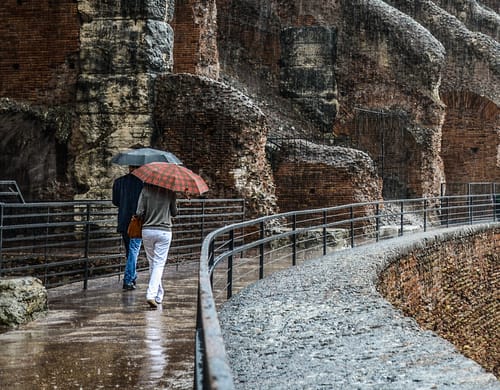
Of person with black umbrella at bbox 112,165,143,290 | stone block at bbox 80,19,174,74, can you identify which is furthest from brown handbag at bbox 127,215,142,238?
stone block at bbox 80,19,174,74

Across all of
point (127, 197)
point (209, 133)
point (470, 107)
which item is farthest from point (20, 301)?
point (470, 107)

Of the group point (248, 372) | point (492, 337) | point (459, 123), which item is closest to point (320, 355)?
point (248, 372)

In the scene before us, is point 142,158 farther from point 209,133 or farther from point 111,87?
point 111,87

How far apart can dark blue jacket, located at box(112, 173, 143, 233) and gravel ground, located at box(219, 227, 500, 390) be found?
5.06 ft

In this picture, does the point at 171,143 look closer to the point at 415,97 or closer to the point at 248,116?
the point at 248,116

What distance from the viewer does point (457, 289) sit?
1583cm

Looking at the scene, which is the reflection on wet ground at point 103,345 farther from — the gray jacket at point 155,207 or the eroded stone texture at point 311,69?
the eroded stone texture at point 311,69

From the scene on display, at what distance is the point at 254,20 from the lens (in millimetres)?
28078

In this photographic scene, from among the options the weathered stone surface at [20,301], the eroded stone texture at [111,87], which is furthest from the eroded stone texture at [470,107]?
the weathered stone surface at [20,301]

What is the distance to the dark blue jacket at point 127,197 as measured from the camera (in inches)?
374

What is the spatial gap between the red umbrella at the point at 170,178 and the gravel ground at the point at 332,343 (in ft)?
4.01

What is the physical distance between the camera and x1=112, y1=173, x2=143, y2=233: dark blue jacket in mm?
9500

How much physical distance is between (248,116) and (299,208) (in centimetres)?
426

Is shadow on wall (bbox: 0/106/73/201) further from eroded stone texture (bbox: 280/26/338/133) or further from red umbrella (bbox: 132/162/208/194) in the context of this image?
eroded stone texture (bbox: 280/26/338/133)
